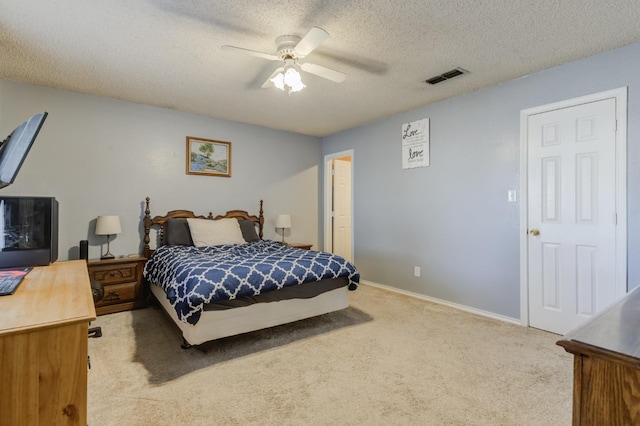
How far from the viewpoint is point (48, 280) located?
1.67 meters

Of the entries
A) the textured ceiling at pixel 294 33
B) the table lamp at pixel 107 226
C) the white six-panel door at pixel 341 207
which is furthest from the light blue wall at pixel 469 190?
the table lamp at pixel 107 226

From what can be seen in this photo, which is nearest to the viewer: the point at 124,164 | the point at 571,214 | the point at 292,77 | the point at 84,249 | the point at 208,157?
the point at 292,77

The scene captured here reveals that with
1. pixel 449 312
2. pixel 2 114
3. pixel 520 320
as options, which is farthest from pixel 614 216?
pixel 2 114

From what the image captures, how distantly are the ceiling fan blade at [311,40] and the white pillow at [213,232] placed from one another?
8.26ft

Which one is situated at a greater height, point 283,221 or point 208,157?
point 208,157

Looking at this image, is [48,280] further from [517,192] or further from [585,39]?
[585,39]

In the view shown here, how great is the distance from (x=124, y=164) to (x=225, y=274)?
239cm

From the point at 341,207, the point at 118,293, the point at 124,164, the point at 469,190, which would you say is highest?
the point at 124,164

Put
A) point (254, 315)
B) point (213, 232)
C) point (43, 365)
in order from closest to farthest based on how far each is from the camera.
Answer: point (43, 365), point (254, 315), point (213, 232)

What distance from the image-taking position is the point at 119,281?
344cm

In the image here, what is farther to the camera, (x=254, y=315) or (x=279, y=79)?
(x=254, y=315)

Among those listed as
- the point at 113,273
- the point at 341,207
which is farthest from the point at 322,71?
the point at 341,207

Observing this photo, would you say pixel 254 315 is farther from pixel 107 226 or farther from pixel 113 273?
pixel 107 226

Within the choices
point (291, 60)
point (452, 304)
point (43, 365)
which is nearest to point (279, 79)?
point (291, 60)
